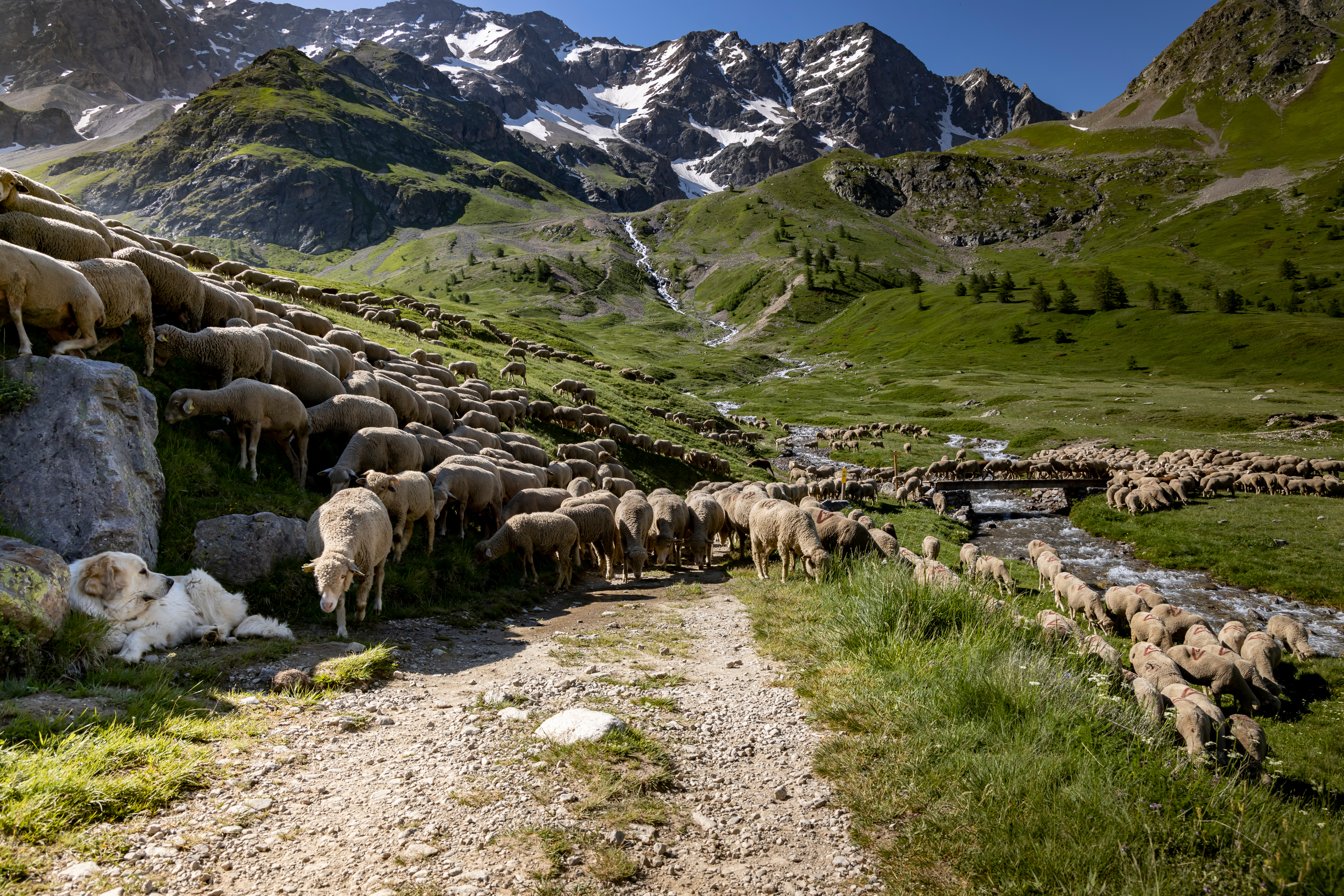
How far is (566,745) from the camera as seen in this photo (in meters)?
6.38

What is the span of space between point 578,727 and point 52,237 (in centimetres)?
1486

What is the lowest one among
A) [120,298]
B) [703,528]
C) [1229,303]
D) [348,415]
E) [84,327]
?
[703,528]

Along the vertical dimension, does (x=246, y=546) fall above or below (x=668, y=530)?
above

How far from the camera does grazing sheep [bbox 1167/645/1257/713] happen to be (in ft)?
39.7

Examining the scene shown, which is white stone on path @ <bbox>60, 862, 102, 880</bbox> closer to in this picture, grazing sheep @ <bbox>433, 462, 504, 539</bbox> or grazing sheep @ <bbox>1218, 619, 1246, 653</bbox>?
grazing sheep @ <bbox>433, 462, 504, 539</bbox>

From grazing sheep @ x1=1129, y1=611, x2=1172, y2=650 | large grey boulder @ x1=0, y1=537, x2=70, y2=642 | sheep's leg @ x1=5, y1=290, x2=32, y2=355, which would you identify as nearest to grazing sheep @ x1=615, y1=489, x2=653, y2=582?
sheep's leg @ x1=5, y1=290, x2=32, y2=355

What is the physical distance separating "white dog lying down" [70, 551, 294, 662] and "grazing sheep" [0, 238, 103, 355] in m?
4.40

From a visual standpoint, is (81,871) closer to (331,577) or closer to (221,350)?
(331,577)

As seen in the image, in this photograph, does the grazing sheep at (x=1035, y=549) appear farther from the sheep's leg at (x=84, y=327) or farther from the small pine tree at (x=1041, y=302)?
the small pine tree at (x=1041, y=302)

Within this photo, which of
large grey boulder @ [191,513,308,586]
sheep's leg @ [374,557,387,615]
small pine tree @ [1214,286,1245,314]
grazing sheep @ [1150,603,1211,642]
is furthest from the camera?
small pine tree @ [1214,286,1245,314]

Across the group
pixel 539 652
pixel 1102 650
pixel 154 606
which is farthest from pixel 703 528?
pixel 154 606

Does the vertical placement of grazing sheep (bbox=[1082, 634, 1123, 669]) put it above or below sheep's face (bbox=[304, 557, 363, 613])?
below

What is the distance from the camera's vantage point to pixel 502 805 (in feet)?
17.6

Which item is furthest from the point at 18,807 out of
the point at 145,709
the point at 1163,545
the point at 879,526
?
the point at 1163,545
